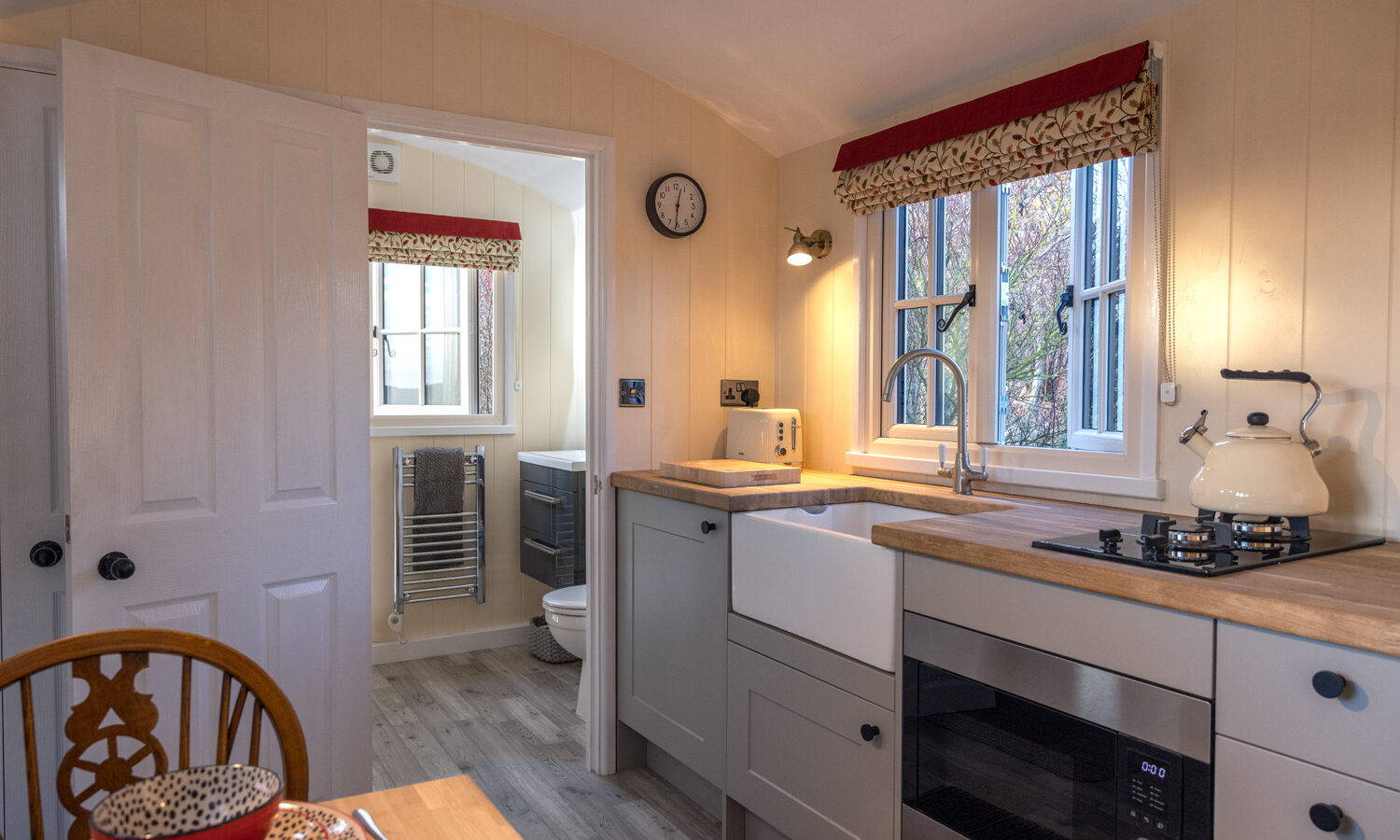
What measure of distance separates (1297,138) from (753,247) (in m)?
1.71

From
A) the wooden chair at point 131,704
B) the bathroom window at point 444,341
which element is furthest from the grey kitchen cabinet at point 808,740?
the bathroom window at point 444,341

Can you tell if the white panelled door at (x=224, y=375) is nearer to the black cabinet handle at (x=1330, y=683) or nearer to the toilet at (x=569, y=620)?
the toilet at (x=569, y=620)

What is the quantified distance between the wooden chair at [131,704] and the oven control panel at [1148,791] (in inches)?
46.2

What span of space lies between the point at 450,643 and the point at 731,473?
7.23ft

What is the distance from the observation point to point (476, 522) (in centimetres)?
397

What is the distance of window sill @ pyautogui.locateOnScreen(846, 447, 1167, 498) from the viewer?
6.47 feet

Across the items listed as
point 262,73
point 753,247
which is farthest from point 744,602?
point 262,73

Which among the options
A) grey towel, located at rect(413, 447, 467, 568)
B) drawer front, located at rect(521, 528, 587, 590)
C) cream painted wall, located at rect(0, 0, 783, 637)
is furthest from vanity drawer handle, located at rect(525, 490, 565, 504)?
cream painted wall, located at rect(0, 0, 783, 637)

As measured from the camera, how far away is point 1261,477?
1523 mm

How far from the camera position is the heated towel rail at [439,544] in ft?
12.5

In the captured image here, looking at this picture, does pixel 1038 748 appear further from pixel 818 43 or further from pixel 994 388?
pixel 818 43

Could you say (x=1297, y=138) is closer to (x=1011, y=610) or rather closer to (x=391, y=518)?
(x=1011, y=610)

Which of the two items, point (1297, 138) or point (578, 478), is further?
point (578, 478)

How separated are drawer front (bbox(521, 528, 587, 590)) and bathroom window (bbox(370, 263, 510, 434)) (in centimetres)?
63
